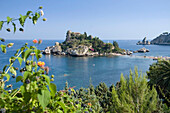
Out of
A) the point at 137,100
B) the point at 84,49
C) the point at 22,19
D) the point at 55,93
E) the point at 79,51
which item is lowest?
the point at 79,51

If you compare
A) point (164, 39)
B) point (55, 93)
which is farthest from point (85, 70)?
point (164, 39)

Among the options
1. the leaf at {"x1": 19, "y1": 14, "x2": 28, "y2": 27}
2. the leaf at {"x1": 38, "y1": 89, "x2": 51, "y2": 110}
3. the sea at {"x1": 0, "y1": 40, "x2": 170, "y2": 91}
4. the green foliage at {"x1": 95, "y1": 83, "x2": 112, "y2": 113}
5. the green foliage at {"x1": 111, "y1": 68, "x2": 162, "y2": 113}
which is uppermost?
the leaf at {"x1": 19, "y1": 14, "x2": 28, "y2": 27}

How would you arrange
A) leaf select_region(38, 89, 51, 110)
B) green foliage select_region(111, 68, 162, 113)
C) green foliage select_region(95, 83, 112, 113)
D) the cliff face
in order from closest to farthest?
leaf select_region(38, 89, 51, 110) → green foliage select_region(111, 68, 162, 113) → green foliage select_region(95, 83, 112, 113) → the cliff face

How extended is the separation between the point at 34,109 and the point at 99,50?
7336 cm

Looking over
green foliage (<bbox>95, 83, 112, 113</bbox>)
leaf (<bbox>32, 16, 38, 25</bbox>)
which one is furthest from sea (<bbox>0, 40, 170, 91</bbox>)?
leaf (<bbox>32, 16, 38, 25</bbox>)

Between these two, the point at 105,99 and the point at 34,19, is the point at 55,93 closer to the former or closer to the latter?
the point at 34,19

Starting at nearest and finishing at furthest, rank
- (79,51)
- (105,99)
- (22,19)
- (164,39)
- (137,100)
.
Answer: (22,19) → (137,100) → (105,99) → (79,51) → (164,39)

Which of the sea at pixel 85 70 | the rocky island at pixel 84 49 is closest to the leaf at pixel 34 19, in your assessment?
the sea at pixel 85 70

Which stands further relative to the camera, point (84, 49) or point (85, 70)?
point (84, 49)

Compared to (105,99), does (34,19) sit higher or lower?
higher

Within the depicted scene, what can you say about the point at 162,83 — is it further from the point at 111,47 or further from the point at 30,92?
the point at 111,47

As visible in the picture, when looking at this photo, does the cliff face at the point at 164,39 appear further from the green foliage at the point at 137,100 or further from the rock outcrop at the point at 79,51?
the green foliage at the point at 137,100

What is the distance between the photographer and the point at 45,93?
3.31 ft

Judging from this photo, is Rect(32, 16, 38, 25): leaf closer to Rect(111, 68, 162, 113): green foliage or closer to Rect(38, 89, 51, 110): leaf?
Rect(38, 89, 51, 110): leaf
